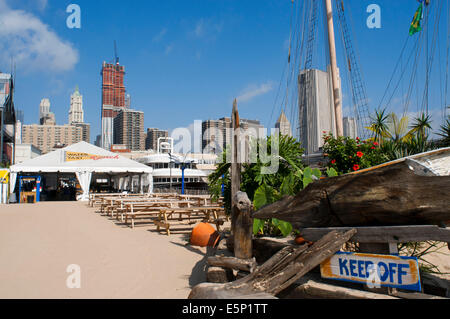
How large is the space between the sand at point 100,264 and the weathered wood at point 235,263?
1.73 ft

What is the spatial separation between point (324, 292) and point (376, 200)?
1140 mm

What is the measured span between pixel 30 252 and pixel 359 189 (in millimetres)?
7087

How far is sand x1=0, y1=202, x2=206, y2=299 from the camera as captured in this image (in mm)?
4570

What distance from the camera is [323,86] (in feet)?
86.2

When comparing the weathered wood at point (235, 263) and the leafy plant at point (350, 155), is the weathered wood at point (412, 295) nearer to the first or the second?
the weathered wood at point (235, 263)

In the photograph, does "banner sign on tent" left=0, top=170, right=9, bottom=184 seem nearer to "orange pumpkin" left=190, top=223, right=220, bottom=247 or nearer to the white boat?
the white boat

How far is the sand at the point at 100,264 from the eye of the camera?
4570 millimetres

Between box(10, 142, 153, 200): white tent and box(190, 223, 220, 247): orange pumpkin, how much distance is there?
21.5 m

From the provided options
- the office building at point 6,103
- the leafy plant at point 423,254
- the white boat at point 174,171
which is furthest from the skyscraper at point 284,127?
the office building at point 6,103

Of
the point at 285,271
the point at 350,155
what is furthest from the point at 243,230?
the point at 350,155

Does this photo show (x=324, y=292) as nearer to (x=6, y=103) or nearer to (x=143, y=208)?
(x=143, y=208)
